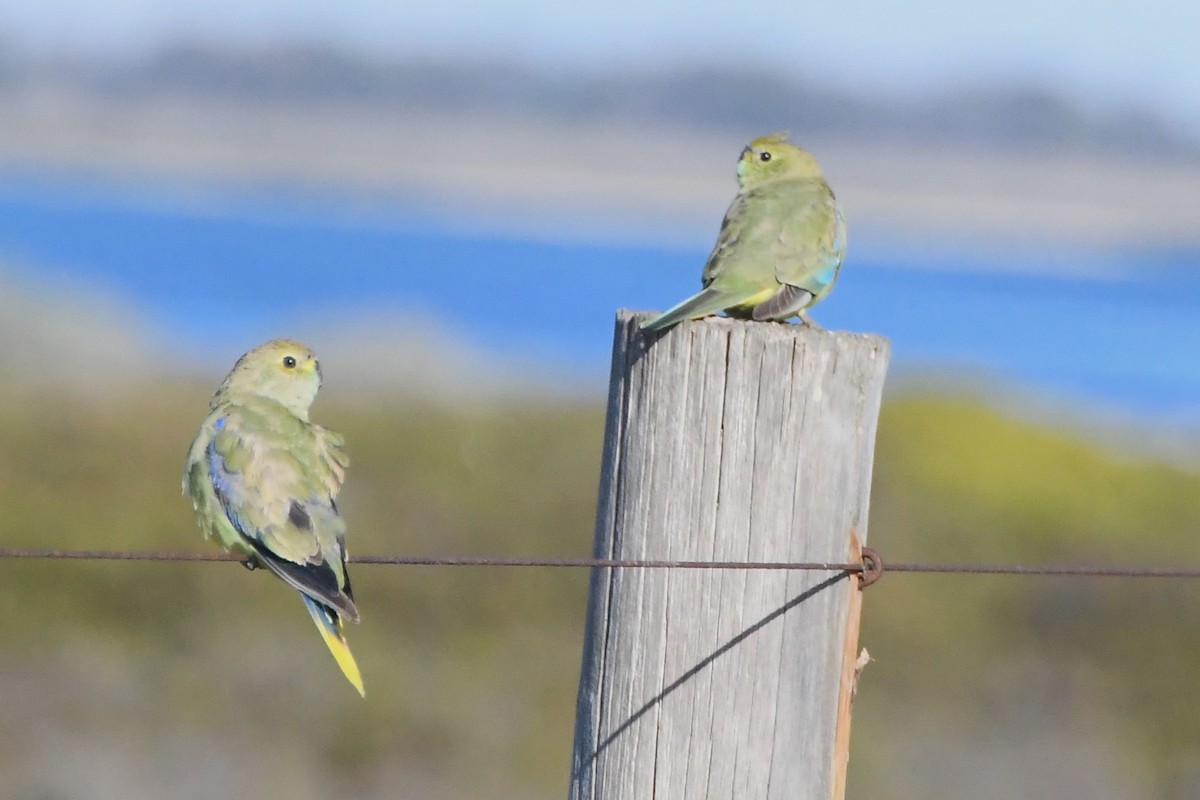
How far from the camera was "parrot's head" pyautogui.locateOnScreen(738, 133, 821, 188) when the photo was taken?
21.4ft

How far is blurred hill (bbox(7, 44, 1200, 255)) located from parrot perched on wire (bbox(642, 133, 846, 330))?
99.2 meters

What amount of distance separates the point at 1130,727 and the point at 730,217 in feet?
29.2

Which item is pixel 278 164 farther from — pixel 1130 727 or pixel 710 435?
pixel 710 435

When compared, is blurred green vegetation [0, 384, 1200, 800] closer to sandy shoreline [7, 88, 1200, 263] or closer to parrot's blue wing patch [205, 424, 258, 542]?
parrot's blue wing patch [205, 424, 258, 542]

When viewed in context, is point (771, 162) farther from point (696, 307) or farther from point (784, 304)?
point (696, 307)

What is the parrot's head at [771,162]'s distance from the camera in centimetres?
652

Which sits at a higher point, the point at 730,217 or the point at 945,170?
the point at 945,170

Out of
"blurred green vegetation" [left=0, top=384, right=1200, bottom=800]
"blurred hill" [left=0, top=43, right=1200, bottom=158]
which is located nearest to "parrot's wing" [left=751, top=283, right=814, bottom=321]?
"blurred green vegetation" [left=0, top=384, right=1200, bottom=800]

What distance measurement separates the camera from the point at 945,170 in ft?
452

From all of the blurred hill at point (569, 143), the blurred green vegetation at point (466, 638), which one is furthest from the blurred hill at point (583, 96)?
the blurred green vegetation at point (466, 638)

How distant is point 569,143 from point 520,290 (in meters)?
85.5

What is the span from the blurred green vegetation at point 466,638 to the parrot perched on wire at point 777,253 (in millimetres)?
6387

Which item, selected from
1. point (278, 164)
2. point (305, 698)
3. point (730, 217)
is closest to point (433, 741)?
point (305, 698)

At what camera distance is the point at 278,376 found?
5.66 m
